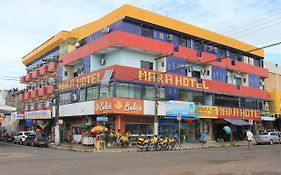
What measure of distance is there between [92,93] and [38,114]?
1480cm

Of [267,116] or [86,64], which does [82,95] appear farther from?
[267,116]

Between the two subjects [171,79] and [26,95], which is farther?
[26,95]

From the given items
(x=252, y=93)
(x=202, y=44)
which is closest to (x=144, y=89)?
(x=202, y=44)

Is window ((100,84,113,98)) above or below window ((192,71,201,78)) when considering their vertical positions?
below

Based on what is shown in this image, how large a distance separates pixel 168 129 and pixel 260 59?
23385 mm

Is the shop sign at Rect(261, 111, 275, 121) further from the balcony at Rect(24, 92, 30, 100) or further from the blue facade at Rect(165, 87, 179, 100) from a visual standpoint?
the balcony at Rect(24, 92, 30, 100)

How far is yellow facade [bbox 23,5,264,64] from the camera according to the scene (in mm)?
36031

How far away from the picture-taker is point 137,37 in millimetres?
35531

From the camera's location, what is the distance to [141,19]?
36.4m

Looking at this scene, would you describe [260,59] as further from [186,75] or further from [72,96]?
[72,96]

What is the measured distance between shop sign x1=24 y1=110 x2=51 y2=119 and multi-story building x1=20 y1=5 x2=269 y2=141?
12.3 inches

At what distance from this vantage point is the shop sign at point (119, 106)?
1307 inches

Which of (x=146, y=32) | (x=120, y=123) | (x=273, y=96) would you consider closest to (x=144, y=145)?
(x=120, y=123)

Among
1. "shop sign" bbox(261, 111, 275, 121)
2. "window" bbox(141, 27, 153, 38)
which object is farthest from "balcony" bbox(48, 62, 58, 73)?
"shop sign" bbox(261, 111, 275, 121)
